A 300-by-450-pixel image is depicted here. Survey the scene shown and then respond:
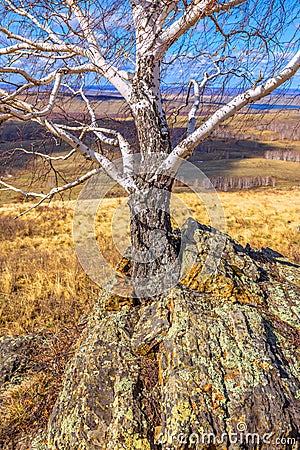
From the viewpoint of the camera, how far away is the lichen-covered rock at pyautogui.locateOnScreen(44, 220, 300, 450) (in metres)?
2.68

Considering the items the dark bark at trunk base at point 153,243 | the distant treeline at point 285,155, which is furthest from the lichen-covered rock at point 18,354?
the distant treeline at point 285,155

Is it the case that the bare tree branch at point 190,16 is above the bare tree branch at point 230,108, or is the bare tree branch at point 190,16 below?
above

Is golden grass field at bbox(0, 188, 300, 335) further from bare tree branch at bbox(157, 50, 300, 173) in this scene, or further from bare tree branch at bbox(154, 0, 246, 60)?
bare tree branch at bbox(154, 0, 246, 60)

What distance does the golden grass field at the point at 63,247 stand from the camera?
6305 mm

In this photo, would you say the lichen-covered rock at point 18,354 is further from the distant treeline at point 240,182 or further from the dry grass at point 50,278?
the distant treeline at point 240,182

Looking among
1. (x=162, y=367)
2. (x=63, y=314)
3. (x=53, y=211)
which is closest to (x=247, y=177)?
(x=53, y=211)

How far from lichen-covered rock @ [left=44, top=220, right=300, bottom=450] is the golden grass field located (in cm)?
197

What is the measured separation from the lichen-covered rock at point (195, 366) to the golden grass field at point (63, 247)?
197 cm

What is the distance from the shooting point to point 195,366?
297 cm

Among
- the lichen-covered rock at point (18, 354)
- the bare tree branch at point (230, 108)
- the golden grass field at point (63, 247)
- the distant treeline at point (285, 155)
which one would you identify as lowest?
the distant treeline at point (285, 155)

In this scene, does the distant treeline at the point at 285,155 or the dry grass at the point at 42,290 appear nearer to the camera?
the dry grass at the point at 42,290

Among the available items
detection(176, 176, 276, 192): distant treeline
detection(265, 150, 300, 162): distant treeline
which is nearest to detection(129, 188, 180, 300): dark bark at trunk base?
detection(176, 176, 276, 192): distant treeline

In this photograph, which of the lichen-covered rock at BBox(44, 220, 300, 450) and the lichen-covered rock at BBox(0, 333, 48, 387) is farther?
the lichen-covered rock at BBox(0, 333, 48, 387)

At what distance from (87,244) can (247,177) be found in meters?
28.5
